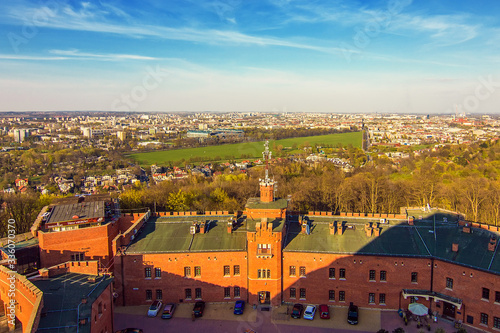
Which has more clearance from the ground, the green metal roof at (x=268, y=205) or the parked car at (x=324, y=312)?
the green metal roof at (x=268, y=205)

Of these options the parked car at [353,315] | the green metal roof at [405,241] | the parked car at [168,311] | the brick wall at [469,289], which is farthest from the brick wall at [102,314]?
the brick wall at [469,289]

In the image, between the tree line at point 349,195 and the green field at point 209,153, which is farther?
the green field at point 209,153

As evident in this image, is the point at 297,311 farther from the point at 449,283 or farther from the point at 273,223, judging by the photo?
the point at 449,283

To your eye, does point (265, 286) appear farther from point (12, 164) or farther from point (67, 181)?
point (12, 164)

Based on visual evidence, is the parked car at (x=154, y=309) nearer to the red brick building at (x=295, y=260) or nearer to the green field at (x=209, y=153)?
the red brick building at (x=295, y=260)

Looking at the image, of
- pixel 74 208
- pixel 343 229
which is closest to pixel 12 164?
pixel 74 208

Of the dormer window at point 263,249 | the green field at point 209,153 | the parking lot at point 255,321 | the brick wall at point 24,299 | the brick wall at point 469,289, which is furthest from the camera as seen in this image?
the green field at point 209,153

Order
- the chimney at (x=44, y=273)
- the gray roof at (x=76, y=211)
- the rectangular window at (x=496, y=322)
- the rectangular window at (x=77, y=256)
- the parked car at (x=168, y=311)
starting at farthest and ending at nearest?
the gray roof at (x=76, y=211), the rectangular window at (x=77, y=256), the parked car at (x=168, y=311), the rectangular window at (x=496, y=322), the chimney at (x=44, y=273)

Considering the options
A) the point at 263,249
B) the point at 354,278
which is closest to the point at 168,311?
the point at 263,249
